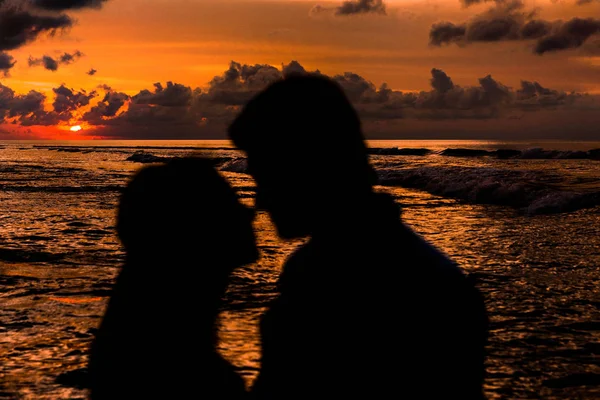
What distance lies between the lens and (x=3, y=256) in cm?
823

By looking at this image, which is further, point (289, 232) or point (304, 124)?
point (289, 232)

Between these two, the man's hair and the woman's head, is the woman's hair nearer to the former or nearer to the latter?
the woman's head

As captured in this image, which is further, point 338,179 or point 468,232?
point 468,232

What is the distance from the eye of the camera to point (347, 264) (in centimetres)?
178

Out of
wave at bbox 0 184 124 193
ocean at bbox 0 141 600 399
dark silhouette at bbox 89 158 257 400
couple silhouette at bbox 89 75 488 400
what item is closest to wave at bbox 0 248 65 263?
ocean at bbox 0 141 600 399

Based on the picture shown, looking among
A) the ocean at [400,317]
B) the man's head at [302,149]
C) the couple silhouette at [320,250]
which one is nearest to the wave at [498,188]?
the ocean at [400,317]

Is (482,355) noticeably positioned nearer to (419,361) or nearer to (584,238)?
(419,361)

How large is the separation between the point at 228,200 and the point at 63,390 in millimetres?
2426

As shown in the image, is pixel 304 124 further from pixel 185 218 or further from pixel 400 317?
pixel 400 317

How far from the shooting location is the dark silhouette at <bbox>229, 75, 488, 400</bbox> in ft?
5.49

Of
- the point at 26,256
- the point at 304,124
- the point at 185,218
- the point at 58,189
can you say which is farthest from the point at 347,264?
the point at 58,189

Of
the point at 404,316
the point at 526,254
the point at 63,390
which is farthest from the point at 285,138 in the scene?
the point at 526,254

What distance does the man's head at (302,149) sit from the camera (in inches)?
65.0

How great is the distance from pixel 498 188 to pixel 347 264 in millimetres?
17788
